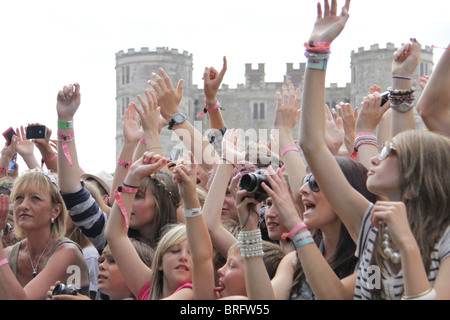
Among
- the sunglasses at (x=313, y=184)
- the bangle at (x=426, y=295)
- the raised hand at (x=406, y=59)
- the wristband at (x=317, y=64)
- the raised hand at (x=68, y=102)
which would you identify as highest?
the raised hand at (x=406, y=59)

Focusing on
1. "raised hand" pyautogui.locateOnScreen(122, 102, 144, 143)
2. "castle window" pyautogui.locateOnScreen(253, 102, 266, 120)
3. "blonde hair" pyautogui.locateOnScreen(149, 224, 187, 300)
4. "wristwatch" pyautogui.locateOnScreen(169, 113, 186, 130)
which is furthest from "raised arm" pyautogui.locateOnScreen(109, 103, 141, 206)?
"castle window" pyautogui.locateOnScreen(253, 102, 266, 120)

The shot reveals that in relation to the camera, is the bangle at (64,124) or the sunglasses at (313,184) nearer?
the sunglasses at (313,184)

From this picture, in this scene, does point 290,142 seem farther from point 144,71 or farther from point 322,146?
point 144,71

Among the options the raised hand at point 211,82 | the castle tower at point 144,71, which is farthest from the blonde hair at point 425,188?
the castle tower at point 144,71

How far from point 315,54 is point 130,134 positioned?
244cm

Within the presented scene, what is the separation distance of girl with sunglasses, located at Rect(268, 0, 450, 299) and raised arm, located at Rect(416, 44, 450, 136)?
2.10 ft

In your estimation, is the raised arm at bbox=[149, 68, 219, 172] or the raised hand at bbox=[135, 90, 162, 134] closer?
the raised hand at bbox=[135, 90, 162, 134]

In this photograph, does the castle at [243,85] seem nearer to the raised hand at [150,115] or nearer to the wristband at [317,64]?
the raised hand at [150,115]

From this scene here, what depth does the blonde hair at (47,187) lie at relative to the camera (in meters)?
4.22

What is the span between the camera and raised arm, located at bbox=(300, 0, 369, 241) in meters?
2.89

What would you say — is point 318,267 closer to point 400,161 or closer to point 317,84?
point 400,161

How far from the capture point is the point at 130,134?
507 cm

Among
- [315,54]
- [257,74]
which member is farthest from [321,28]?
[257,74]

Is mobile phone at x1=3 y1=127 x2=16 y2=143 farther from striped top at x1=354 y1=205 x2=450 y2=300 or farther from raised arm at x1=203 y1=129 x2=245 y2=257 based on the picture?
striped top at x1=354 y1=205 x2=450 y2=300
